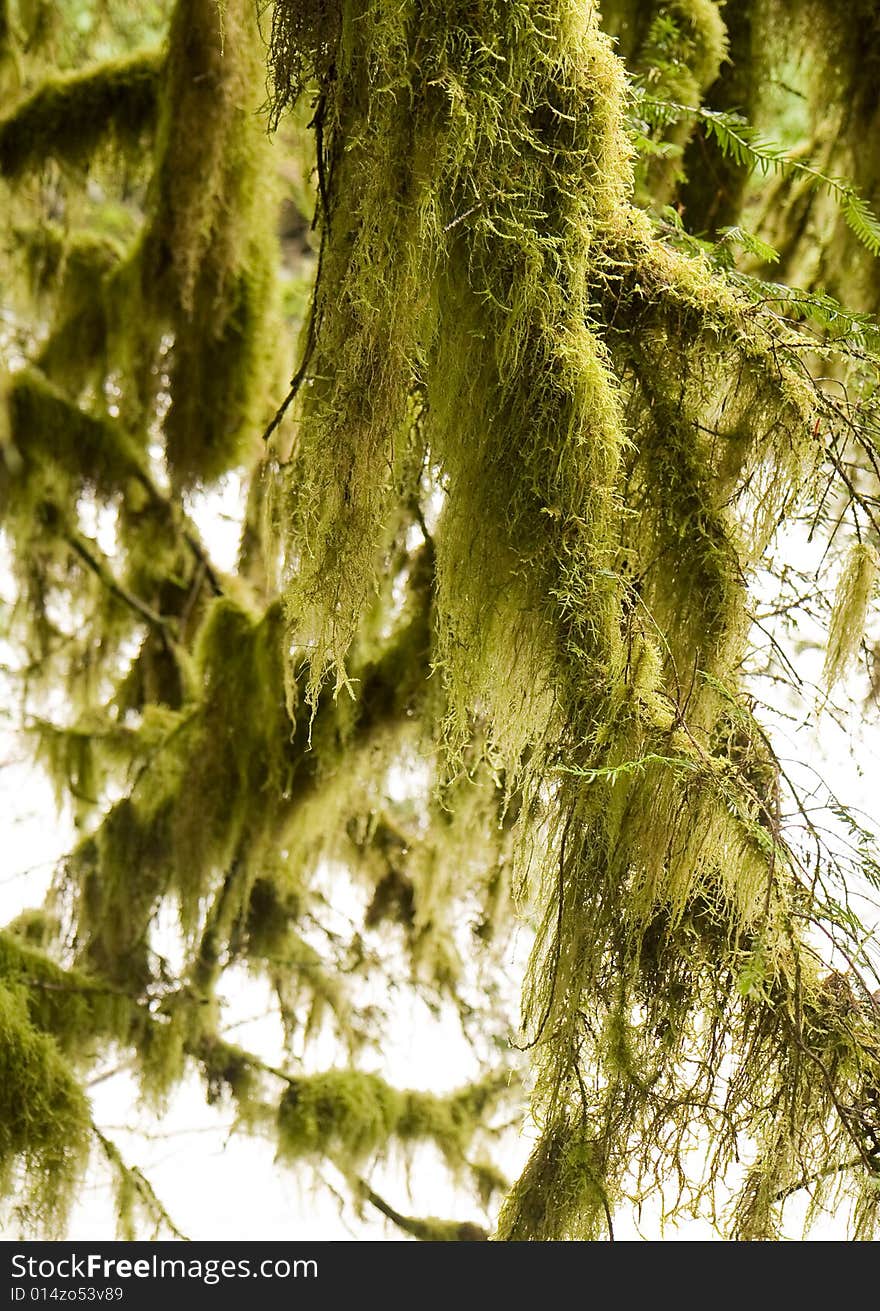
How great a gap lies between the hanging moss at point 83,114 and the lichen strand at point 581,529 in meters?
2.32

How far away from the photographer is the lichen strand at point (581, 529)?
149 cm

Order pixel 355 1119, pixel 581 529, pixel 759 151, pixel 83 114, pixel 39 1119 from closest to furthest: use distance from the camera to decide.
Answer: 1. pixel 581 529
2. pixel 759 151
3. pixel 39 1119
4. pixel 83 114
5. pixel 355 1119

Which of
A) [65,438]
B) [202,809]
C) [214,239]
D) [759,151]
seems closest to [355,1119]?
[202,809]

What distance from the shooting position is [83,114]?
3701 millimetres

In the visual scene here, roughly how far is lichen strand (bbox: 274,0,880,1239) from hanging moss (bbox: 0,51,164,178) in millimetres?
2316

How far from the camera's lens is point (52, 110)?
3713 millimetres

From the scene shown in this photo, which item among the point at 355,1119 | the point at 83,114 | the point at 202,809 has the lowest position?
the point at 355,1119

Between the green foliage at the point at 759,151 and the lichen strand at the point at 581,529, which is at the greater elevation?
the green foliage at the point at 759,151

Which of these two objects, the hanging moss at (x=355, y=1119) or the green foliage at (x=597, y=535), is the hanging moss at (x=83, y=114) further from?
the hanging moss at (x=355, y=1119)

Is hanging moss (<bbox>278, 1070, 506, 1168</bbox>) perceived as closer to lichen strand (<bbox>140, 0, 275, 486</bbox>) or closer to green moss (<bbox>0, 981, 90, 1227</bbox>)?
green moss (<bbox>0, 981, 90, 1227</bbox>)

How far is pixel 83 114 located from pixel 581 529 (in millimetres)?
2903

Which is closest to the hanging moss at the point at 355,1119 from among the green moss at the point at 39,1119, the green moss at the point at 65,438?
the green moss at the point at 39,1119

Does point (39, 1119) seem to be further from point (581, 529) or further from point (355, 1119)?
point (581, 529)
